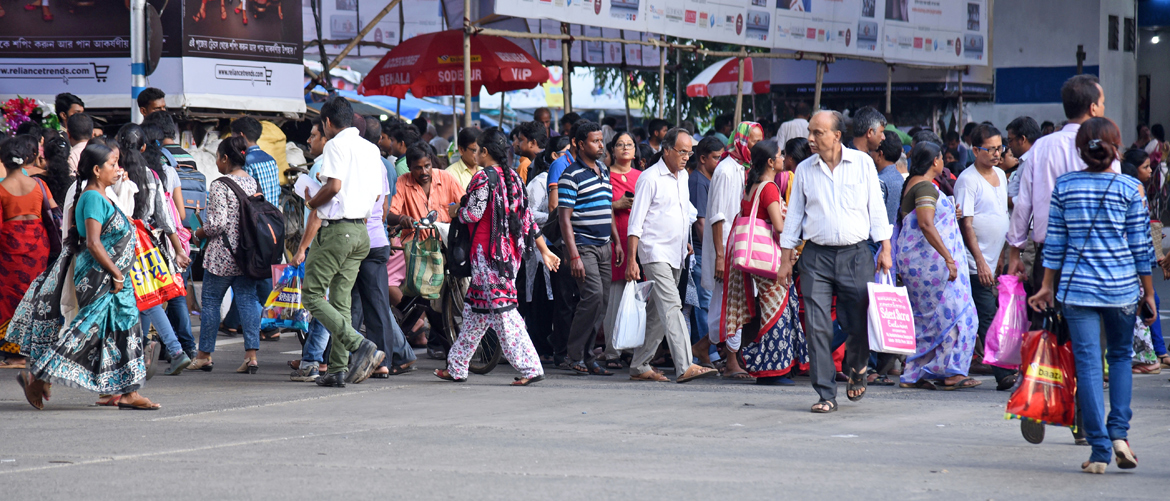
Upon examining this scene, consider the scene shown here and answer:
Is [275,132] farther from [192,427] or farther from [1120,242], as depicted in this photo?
[1120,242]

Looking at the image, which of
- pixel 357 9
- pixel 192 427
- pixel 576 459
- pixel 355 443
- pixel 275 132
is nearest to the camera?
pixel 576 459

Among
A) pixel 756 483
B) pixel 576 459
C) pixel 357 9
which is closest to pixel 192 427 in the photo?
pixel 576 459

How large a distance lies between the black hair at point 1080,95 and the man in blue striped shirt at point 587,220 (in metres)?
3.53

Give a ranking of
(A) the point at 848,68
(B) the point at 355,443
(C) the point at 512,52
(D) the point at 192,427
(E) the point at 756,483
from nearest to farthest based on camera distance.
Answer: (E) the point at 756,483 → (B) the point at 355,443 → (D) the point at 192,427 → (C) the point at 512,52 → (A) the point at 848,68

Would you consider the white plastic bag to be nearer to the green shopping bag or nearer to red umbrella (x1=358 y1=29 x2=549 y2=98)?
the green shopping bag

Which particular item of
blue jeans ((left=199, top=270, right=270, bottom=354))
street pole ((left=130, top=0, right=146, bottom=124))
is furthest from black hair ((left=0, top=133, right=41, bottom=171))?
street pole ((left=130, top=0, right=146, bottom=124))

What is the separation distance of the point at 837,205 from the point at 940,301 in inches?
63.2

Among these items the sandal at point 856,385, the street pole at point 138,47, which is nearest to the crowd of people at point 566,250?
the sandal at point 856,385

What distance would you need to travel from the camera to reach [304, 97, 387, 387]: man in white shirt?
8227 mm

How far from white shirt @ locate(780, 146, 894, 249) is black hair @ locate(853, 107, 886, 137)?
1275 millimetres

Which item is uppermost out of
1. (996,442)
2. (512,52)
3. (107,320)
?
(512,52)

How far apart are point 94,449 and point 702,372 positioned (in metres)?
4.36

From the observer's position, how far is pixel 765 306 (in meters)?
8.66

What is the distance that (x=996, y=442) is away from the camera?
Result: 254 inches
